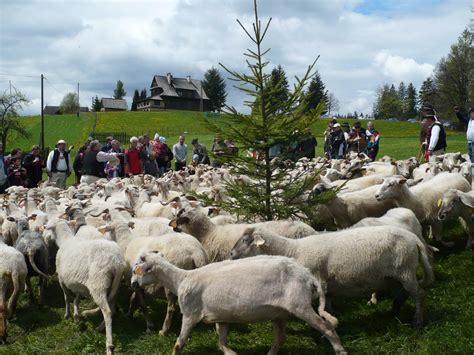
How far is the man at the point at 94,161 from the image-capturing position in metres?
15.3

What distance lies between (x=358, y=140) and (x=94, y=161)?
31.8 feet

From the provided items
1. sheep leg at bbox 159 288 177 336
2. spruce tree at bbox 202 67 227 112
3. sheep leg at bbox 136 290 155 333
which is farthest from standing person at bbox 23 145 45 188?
spruce tree at bbox 202 67 227 112

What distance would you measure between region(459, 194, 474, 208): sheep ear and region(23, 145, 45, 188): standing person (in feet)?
43.4

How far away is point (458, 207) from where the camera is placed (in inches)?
334

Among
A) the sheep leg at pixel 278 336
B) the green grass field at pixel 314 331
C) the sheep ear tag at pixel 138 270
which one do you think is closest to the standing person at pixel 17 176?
the green grass field at pixel 314 331

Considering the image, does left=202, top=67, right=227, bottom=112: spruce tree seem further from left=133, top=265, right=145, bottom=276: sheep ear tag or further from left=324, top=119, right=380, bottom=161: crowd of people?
left=133, top=265, right=145, bottom=276: sheep ear tag

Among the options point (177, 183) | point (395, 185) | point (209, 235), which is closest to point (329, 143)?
point (177, 183)

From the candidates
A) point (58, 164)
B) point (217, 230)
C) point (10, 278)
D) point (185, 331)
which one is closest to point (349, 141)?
point (58, 164)

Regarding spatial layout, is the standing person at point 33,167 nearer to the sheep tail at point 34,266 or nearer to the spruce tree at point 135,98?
the sheep tail at point 34,266

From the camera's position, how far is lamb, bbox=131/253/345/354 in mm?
5125

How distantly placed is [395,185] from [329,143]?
378 inches

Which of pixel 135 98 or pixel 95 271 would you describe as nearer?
pixel 95 271

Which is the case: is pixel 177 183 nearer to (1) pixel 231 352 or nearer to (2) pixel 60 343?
(2) pixel 60 343

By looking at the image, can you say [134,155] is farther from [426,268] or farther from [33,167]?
[426,268]
